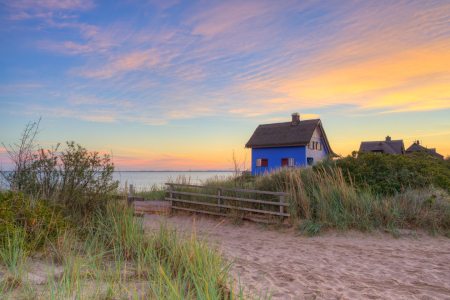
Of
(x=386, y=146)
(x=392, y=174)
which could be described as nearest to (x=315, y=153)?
(x=392, y=174)

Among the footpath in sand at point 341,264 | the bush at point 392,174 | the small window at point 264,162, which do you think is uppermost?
the small window at point 264,162

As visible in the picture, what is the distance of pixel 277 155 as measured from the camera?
86.4 feet

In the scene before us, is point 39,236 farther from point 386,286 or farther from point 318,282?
point 386,286

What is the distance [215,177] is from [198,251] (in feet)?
30.1

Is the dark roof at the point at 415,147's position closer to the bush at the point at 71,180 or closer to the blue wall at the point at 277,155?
the blue wall at the point at 277,155

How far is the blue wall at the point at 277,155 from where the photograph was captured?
82.1 ft

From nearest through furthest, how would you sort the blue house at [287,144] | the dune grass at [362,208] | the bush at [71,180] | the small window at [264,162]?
the bush at [71,180], the dune grass at [362,208], the blue house at [287,144], the small window at [264,162]

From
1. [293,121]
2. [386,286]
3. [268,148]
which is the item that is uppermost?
[293,121]

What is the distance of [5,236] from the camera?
4113 millimetres

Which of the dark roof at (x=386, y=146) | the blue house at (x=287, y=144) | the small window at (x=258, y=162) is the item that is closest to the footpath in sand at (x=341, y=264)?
the blue house at (x=287, y=144)

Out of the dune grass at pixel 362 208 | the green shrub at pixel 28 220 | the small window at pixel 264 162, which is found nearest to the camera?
the green shrub at pixel 28 220

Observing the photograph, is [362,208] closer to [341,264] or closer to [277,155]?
[341,264]

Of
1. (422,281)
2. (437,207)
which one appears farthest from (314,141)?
(422,281)

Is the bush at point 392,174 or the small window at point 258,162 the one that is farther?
the small window at point 258,162
